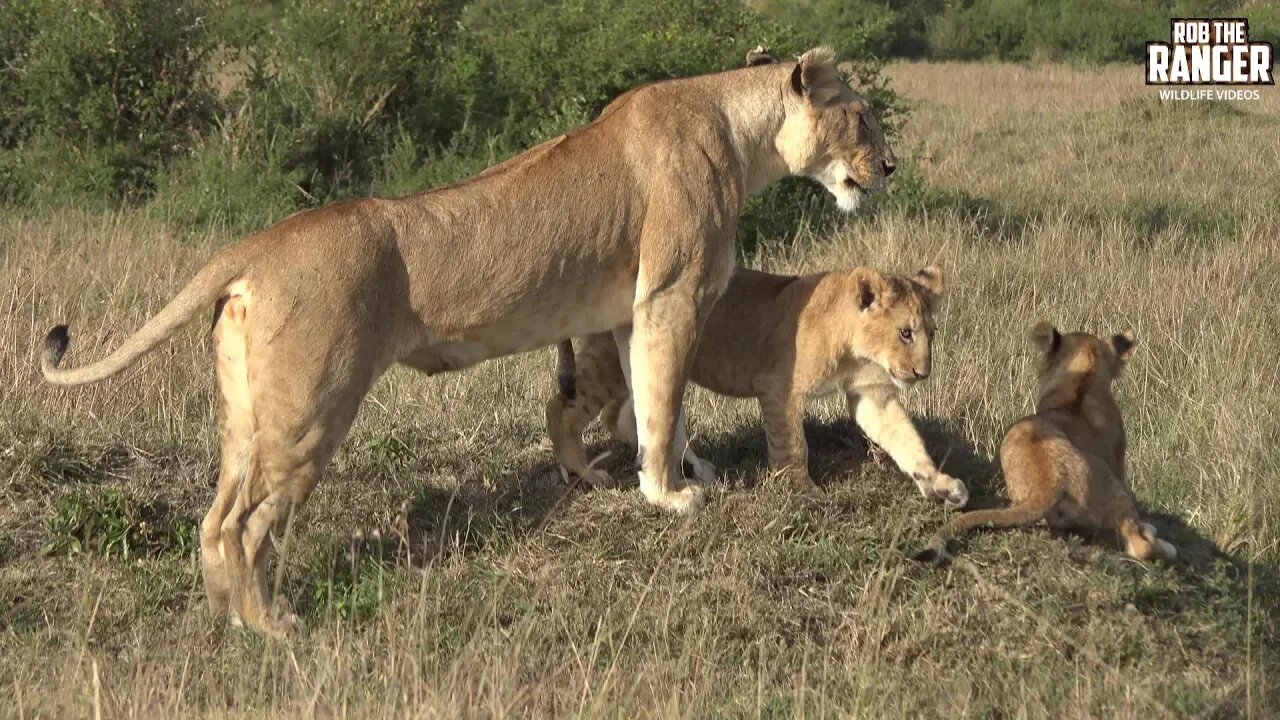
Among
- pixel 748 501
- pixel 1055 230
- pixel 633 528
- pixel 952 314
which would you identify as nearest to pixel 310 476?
pixel 633 528

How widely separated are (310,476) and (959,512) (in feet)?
7.51

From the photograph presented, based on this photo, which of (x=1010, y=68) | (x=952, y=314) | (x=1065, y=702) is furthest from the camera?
(x=1010, y=68)

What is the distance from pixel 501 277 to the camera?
5480mm

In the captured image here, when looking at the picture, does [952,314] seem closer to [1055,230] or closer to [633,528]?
[1055,230]

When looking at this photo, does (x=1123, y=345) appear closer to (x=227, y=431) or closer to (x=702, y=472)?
(x=702, y=472)

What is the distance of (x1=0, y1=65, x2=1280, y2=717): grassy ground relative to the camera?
15.3 feet

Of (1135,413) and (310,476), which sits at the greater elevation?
(310,476)

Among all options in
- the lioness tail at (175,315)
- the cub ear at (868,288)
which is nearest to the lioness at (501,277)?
the lioness tail at (175,315)

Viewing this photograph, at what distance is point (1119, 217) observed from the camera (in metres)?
12.9

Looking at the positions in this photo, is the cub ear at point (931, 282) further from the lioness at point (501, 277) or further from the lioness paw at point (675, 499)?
the lioness paw at point (675, 499)

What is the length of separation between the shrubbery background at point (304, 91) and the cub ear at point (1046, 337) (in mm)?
7585

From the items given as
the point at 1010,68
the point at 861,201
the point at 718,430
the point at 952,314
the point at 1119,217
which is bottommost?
the point at 1010,68

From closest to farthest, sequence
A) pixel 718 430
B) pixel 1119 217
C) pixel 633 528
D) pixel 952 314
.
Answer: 1. pixel 633 528
2. pixel 718 430
3. pixel 952 314
4. pixel 1119 217

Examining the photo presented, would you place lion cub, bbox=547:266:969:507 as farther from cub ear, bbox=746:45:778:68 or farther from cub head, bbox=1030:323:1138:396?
cub ear, bbox=746:45:778:68
